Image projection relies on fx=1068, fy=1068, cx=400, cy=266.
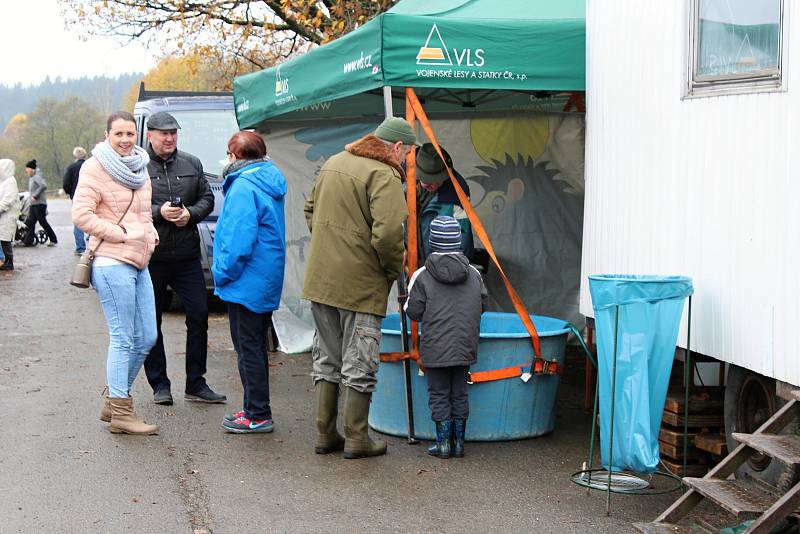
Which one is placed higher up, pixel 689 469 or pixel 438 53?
pixel 438 53

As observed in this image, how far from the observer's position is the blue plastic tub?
6.27 metres

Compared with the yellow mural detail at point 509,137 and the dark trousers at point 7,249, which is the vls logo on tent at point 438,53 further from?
the dark trousers at point 7,249

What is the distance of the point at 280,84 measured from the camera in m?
8.25

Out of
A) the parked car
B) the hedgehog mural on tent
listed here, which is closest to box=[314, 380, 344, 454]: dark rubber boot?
the hedgehog mural on tent

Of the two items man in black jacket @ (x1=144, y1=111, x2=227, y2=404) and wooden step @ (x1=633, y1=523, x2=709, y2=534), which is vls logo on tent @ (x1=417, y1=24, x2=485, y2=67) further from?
wooden step @ (x1=633, y1=523, x2=709, y2=534)

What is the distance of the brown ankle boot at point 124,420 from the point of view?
21.4ft

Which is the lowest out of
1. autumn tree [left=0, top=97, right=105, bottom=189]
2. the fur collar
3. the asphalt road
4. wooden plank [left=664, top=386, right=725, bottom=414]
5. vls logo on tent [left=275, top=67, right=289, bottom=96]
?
the asphalt road

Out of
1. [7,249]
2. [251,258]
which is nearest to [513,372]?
[251,258]

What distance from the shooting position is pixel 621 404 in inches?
199

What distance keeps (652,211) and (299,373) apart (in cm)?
382

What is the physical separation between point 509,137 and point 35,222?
16602 mm

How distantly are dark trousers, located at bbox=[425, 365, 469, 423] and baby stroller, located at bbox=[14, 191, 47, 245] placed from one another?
57.8 feet

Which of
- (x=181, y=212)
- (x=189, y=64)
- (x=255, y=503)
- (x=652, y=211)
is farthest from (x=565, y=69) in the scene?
(x=189, y=64)

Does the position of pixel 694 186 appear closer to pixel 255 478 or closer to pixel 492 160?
pixel 255 478
